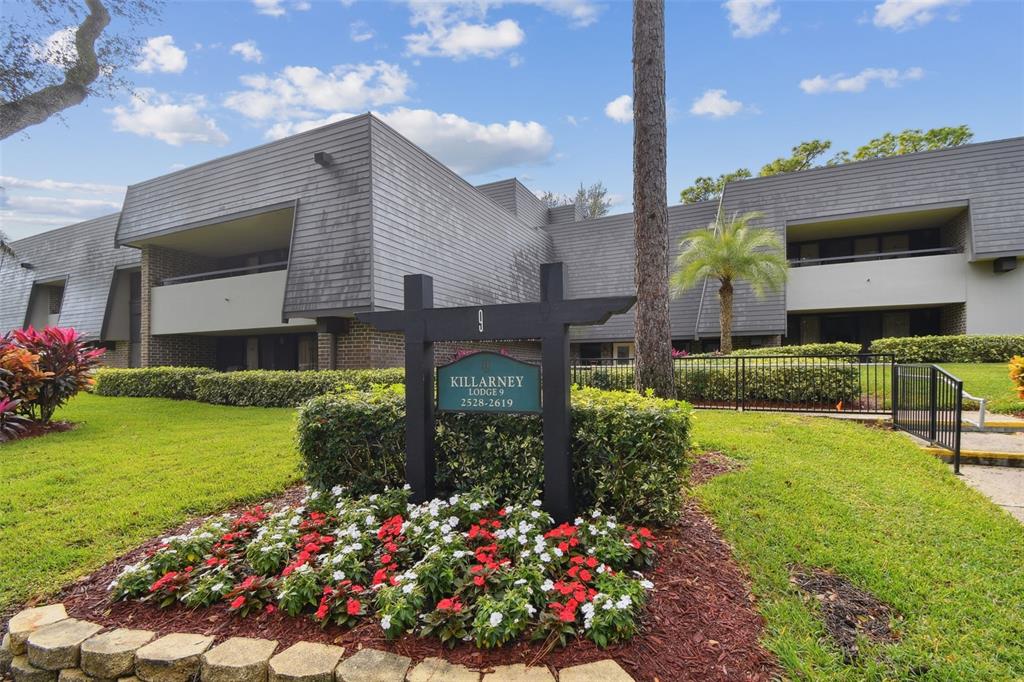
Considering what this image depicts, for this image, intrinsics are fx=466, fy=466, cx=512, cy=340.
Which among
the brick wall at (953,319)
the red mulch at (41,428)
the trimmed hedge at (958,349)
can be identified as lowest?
the red mulch at (41,428)

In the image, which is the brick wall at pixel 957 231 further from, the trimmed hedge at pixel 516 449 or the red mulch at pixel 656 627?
the red mulch at pixel 656 627

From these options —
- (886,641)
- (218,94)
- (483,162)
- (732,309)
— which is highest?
(483,162)

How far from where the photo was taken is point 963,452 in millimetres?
5895

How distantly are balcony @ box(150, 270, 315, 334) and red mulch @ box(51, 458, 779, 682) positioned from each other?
33.3 ft

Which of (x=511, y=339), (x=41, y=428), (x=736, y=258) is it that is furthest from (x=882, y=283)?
(x=41, y=428)

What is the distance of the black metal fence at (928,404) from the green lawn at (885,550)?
2.10ft

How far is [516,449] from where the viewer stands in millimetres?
3680

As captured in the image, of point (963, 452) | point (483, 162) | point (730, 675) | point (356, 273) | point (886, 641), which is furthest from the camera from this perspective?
point (483, 162)

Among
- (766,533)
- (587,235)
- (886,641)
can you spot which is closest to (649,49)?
(766,533)

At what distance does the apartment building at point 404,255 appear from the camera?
37.5 feet

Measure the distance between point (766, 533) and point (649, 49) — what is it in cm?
570

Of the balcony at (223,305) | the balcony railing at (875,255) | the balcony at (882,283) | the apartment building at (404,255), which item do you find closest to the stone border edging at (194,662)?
the apartment building at (404,255)

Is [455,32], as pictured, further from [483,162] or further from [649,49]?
[483,162]

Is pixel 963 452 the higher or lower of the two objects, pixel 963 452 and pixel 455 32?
the lower
